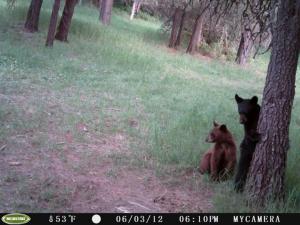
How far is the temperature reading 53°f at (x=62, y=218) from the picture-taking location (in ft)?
16.5

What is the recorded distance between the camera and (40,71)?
43.3 ft

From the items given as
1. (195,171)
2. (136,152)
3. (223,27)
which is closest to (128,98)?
(136,152)

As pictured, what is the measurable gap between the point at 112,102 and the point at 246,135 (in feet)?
18.1

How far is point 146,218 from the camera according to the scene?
530 cm

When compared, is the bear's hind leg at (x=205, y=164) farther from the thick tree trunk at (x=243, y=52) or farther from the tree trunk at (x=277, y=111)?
the thick tree trunk at (x=243, y=52)

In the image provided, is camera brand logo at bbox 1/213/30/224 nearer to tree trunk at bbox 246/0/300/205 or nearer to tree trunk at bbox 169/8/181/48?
tree trunk at bbox 246/0/300/205

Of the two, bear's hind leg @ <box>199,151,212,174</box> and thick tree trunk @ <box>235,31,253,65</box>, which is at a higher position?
thick tree trunk @ <box>235,31,253,65</box>

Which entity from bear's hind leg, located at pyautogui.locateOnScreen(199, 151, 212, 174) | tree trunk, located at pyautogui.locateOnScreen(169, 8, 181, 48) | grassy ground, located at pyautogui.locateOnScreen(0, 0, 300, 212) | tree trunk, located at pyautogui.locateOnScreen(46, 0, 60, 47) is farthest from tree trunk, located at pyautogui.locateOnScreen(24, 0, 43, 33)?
bear's hind leg, located at pyautogui.locateOnScreen(199, 151, 212, 174)

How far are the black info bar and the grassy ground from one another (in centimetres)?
31

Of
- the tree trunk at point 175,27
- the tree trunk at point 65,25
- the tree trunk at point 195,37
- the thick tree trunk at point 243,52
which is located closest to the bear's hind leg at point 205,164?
the tree trunk at point 65,25

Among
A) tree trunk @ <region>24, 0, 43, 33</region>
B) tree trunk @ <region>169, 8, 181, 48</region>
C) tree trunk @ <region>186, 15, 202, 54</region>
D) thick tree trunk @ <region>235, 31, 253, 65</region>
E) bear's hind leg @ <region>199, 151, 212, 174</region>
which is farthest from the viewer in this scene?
tree trunk @ <region>169, 8, 181, 48</region>

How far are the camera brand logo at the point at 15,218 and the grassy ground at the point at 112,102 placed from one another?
37 centimetres

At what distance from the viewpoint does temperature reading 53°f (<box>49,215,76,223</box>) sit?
16.5ft

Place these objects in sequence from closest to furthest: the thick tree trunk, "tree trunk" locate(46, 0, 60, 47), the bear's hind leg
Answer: the bear's hind leg < "tree trunk" locate(46, 0, 60, 47) < the thick tree trunk
